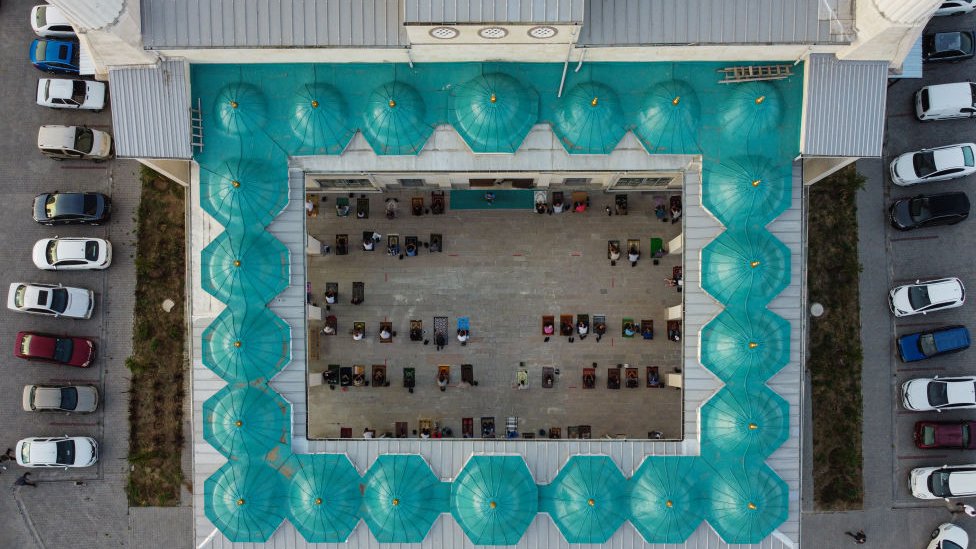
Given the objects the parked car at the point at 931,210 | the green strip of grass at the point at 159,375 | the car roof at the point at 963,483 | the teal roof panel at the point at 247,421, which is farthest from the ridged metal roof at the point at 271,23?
the car roof at the point at 963,483

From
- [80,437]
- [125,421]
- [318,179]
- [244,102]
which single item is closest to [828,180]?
[318,179]

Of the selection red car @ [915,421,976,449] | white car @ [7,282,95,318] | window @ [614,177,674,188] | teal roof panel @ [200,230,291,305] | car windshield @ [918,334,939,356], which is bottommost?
red car @ [915,421,976,449]

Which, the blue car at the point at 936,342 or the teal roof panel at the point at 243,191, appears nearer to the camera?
the teal roof panel at the point at 243,191

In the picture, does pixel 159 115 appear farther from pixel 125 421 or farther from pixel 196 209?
pixel 125 421

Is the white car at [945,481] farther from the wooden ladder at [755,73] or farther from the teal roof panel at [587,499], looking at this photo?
the wooden ladder at [755,73]

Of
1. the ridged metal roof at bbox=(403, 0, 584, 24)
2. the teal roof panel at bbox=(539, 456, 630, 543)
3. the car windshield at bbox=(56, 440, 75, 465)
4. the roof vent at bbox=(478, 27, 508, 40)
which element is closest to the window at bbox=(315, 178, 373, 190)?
the ridged metal roof at bbox=(403, 0, 584, 24)

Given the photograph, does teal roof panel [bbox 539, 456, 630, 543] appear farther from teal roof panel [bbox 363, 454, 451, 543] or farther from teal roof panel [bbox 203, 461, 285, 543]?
teal roof panel [bbox 203, 461, 285, 543]
